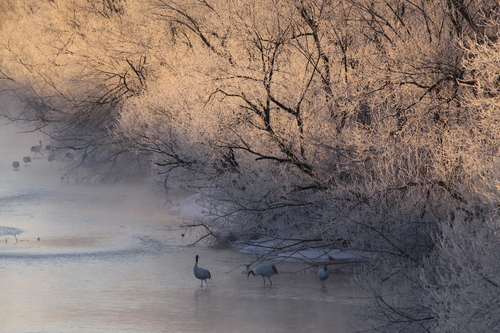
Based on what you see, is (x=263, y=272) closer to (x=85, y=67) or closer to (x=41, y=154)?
(x=85, y=67)

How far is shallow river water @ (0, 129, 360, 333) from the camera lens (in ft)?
33.1

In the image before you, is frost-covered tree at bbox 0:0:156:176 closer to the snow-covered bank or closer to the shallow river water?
the shallow river water

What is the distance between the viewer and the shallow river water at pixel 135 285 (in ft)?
33.1

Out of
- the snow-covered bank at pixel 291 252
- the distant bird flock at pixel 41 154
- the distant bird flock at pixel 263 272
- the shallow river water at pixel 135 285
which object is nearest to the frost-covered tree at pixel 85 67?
the distant bird flock at pixel 41 154

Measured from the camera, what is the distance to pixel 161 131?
19188 millimetres

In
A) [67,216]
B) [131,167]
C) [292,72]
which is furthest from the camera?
[131,167]

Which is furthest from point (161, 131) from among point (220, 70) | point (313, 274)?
point (313, 274)

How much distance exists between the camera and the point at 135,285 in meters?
12.1

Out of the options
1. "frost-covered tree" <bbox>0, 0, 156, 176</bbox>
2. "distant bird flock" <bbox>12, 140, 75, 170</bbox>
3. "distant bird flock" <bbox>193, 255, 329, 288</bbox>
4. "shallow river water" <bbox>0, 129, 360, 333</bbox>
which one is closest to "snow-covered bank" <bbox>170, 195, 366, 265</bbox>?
"shallow river water" <bbox>0, 129, 360, 333</bbox>

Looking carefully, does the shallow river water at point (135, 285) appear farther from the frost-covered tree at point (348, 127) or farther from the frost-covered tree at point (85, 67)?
the frost-covered tree at point (85, 67)

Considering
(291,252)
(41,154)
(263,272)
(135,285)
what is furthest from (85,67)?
(263,272)

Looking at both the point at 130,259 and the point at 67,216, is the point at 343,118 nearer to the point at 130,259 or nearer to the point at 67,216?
the point at 130,259

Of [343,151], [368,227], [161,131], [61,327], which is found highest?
[161,131]

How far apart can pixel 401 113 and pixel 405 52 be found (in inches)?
42.3
